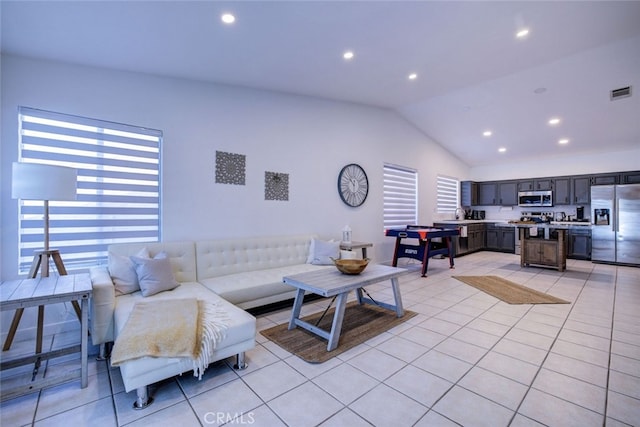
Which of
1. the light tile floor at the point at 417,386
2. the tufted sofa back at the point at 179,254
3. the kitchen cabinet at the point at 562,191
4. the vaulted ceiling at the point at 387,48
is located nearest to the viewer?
the light tile floor at the point at 417,386

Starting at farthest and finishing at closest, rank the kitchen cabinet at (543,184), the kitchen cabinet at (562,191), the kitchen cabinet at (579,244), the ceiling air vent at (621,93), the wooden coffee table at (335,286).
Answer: the kitchen cabinet at (543,184) < the kitchen cabinet at (562,191) < the kitchen cabinet at (579,244) < the ceiling air vent at (621,93) < the wooden coffee table at (335,286)

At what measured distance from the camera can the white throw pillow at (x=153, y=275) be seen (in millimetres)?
2617

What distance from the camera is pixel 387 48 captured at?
3328 mm

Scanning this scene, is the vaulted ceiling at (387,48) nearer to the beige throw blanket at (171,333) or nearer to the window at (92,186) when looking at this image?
the window at (92,186)

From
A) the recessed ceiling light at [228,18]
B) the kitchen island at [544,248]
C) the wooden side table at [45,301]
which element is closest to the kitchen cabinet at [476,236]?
the kitchen island at [544,248]

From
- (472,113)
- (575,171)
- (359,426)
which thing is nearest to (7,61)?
(359,426)

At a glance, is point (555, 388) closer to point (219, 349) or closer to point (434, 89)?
point (219, 349)

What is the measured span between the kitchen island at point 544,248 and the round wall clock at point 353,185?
11.3ft

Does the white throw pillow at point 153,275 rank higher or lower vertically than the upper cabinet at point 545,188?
lower

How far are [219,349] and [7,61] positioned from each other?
3.08 meters

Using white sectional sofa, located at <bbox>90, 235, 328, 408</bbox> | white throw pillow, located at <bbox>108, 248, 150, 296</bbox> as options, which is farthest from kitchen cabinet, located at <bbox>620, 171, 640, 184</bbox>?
white throw pillow, located at <bbox>108, 248, 150, 296</bbox>

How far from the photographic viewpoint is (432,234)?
16.8ft

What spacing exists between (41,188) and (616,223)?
912 cm

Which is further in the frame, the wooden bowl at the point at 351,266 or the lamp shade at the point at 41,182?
the wooden bowl at the point at 351,266
